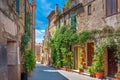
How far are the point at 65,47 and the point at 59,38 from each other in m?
1.57

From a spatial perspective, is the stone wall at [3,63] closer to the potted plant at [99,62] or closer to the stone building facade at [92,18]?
the stone building facade at [92,18]

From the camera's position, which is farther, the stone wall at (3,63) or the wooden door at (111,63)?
the wooden door at (111,63)

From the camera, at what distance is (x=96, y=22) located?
20.1 m

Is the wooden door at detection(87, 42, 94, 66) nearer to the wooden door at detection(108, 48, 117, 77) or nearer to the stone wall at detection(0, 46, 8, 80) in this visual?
the wooden door at detection(108, 48, 117, 77)

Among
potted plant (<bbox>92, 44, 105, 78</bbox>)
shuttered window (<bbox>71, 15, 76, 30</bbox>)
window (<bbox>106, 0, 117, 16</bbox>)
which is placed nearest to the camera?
window (<bbox>106, 0, 117, 16</bbox>)

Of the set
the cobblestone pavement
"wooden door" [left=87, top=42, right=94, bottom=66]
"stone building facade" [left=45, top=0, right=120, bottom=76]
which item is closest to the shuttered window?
"stone building facade" [left=45, top=0, right=120, bottom=76]

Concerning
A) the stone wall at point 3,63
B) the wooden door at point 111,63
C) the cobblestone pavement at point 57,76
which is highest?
the stone wall at point 3,63

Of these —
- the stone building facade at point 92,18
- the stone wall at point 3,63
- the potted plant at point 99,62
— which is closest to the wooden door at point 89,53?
the stone building facade at point 92,18

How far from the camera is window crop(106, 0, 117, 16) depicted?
55.3ft

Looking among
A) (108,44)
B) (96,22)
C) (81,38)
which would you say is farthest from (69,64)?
(108,44)

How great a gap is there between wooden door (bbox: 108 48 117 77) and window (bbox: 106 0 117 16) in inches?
106

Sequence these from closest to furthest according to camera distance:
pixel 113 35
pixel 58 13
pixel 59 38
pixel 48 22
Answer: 1. pixel 113 35
2. pixel 59 38
3. pixel 58 13
4. pixel 48 22

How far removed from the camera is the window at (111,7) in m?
16.9

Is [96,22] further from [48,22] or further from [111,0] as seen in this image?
[48,22]
